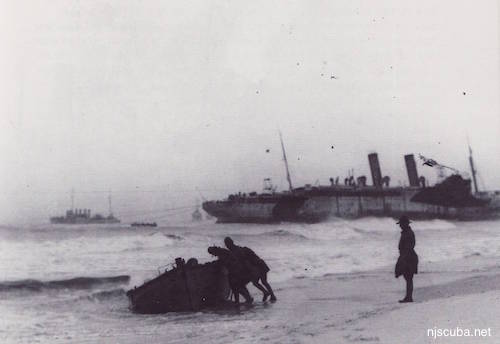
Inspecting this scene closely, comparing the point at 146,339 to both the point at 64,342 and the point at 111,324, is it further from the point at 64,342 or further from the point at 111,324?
the point at 111,324

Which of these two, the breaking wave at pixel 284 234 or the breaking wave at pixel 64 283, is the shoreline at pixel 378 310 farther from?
the breaking wave at pixel 284 234

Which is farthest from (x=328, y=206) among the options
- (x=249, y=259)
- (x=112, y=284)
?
(x=249, y=259)

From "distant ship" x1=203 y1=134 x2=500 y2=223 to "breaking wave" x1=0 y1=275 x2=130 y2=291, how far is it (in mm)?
42473

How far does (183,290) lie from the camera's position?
411 inches

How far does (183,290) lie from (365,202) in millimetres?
57444

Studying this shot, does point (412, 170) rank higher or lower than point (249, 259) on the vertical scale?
higher

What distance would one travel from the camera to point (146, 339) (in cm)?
794

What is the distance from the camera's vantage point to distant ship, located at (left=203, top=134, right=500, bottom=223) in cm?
6303

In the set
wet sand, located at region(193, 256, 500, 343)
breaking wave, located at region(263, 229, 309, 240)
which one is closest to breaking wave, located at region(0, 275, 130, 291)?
wet sand, located at region(193, 256, 500, 343)

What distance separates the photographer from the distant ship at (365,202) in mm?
63031

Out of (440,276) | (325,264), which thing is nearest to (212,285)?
(440,276)

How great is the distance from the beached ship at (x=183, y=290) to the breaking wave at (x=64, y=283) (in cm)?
799

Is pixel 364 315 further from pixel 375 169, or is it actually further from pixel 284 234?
pixel 375 169

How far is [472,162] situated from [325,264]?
2439 inches
